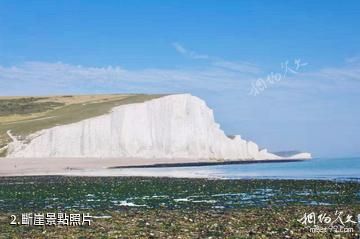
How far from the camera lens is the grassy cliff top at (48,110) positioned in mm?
108688

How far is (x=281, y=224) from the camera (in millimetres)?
20078

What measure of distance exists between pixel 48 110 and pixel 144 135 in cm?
3518

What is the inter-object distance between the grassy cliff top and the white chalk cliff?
342 centimetres

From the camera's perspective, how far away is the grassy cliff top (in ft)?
357

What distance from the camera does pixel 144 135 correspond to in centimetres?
11431

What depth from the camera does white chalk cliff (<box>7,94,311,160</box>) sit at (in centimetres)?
10225

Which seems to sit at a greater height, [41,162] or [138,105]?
[138,105]

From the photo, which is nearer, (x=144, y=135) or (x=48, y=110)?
(x=144, y=135)

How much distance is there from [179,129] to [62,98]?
52.2 meters

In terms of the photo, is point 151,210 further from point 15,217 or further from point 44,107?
point 44,107

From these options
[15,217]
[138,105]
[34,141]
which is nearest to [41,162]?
[34,141]

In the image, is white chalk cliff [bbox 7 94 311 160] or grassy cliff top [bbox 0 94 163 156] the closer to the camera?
white chalk cliff [bbox 7 94 311 160]

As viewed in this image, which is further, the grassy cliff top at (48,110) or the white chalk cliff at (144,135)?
the grassy cliff top at (48,110)

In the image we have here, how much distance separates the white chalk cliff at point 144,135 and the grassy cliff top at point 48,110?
342cm
